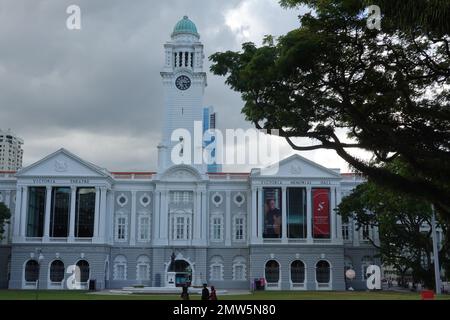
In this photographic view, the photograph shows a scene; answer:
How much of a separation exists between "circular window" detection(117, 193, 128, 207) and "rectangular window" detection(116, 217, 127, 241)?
1474 millimetres

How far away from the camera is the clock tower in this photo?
237 feet

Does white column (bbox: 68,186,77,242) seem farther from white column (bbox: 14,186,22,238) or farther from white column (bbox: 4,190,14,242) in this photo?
white column (bbox: 4,190,14,242)

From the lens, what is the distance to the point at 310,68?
61.2 ft

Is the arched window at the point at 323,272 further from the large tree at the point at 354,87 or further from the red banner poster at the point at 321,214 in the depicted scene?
the large tree at the point at 354,87

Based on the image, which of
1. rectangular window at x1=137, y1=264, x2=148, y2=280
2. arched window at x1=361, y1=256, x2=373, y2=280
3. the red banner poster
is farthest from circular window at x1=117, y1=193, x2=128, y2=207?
arched window at x1=361, y1=256, x2=373, y2=280

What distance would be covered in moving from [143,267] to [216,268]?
24.7ft

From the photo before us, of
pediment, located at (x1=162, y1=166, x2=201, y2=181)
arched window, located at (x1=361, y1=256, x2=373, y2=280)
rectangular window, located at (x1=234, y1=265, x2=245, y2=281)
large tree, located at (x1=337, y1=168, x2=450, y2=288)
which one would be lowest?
rectangular window, located at (x1=234, y1=265, x2=245, y2=281)

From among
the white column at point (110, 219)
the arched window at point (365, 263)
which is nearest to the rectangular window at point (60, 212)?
the white column at point (110, 219)

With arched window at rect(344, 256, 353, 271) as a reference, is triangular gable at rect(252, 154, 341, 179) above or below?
above

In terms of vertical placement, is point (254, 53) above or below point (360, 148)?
above

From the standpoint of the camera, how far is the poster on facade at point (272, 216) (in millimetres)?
66062
